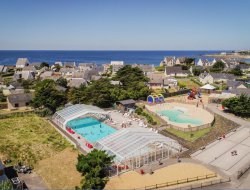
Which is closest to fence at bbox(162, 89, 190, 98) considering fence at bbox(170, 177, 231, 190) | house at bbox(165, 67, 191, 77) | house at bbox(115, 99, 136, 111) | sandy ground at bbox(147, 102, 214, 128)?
sandy ground at bbox(147, 102, 214, 128)

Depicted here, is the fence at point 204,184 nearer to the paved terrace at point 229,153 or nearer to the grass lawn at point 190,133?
the paved terrace at point 229,153

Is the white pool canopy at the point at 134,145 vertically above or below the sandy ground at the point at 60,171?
above

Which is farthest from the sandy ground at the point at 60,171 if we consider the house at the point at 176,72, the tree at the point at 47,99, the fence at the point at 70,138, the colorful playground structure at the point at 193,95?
the house at the point at 176,72

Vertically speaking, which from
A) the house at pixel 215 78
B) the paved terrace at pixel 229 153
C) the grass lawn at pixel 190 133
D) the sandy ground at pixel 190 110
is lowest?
the paved terrace at pixel 229 153

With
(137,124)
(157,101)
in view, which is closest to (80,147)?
(137,124)

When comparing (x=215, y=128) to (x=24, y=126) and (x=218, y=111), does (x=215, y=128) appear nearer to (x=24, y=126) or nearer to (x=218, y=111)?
(x=218, y=111)

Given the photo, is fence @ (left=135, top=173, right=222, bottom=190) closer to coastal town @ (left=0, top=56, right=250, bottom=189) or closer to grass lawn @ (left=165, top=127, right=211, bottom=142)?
coastal town @ (left=0, top=56, right=250, bottom=189)

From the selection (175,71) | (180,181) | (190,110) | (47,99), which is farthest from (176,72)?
(180,181)
